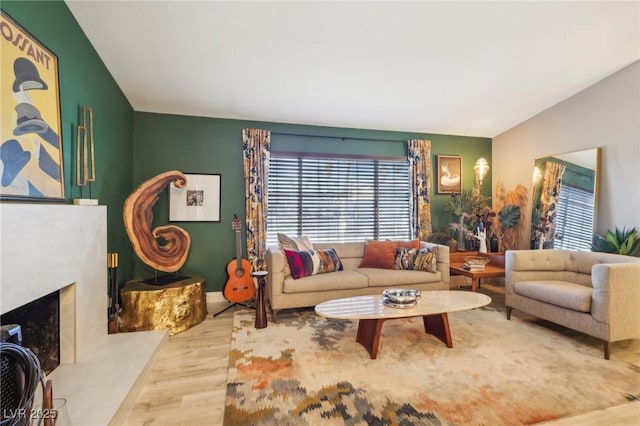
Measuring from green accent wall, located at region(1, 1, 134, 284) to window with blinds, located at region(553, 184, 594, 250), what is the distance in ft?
17.7

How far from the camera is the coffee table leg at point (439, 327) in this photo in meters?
2.56

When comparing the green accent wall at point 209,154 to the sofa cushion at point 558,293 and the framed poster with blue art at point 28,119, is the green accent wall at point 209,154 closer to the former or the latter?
the framed poster with blue art at point 28,119

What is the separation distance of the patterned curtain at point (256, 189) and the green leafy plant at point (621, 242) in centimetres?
405

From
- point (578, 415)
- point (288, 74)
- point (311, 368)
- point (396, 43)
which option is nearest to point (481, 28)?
point (396, 43)

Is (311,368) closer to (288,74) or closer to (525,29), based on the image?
(288,74)

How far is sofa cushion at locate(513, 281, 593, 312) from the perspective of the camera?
2.51m

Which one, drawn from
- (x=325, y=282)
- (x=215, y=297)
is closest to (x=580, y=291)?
(x=325, y=282)

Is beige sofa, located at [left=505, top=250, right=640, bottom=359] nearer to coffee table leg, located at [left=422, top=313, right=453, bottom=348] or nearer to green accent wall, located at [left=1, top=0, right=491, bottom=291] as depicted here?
coffee table leg, located at [left=422, top=313, right=453, bottom=348]

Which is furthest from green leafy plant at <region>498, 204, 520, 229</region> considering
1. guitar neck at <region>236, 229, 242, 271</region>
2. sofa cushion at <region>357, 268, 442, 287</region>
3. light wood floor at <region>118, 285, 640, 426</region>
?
guitar neck at <region>236, 229, 242, 271</region>

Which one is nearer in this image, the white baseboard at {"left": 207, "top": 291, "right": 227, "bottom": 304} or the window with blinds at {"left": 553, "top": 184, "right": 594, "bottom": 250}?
the window with blinds at {"left": 553, "top": 184, "right": 594, "bottom": 250}

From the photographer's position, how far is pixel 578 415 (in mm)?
1702

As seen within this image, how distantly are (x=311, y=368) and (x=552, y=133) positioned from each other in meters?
4.46

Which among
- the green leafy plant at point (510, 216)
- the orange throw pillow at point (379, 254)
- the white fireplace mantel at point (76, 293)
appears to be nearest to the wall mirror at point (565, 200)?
the green leafy plant at point (510, 216)

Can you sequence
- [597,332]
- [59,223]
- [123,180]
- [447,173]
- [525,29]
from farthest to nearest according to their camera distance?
[447,173] < [123,180] < [525,29] < [597,332] < [59,223]
